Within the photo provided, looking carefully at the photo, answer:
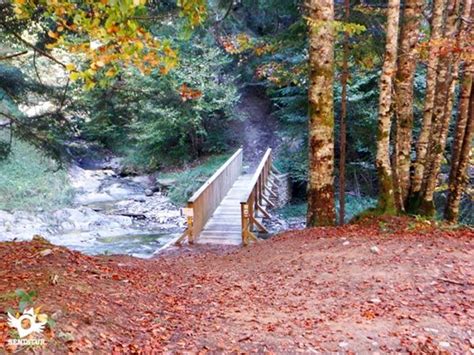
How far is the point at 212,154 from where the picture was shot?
19.5m

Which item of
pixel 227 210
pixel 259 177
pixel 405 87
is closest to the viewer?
pixel 405 87

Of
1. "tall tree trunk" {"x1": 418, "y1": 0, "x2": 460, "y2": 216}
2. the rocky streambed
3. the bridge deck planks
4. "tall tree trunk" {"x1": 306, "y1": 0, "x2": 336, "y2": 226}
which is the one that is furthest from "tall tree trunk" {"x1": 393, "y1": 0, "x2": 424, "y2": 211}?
the rocky streambed

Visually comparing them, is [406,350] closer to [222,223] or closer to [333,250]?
[333,250]

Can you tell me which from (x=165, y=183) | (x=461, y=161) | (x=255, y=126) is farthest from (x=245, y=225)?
(x=255, y=126)

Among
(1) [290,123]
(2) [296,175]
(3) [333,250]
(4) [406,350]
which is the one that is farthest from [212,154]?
(4) [406,350]

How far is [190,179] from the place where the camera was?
16.8 m

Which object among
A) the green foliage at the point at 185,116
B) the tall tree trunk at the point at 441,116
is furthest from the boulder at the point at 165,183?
the tall tree trunk at the point at 441,116

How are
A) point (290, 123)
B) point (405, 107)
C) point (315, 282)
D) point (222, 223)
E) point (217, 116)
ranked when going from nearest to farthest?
point (315, 282)
point (405, 107)
point (222, 223)
point (290, 123)
point (217, 116)

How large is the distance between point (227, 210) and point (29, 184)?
886cm

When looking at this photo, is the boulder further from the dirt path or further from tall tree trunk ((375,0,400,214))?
tall tree trunk ((375,0,400,214))

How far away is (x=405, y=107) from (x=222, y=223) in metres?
4.94

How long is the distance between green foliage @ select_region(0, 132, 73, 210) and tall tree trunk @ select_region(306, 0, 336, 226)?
384 inches

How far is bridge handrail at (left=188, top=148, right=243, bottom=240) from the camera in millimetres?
8680

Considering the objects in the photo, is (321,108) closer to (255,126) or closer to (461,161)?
(461,161)
